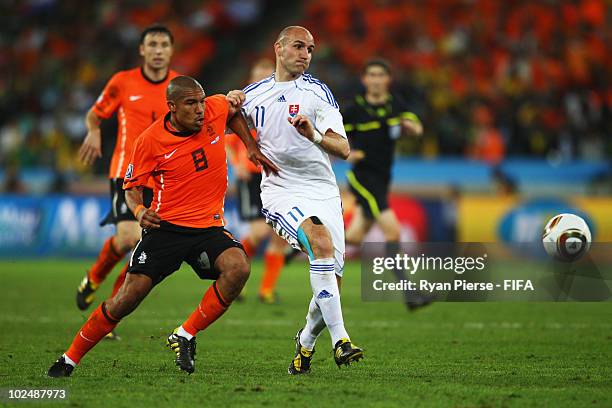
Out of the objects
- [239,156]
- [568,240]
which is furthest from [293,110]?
[239,156]

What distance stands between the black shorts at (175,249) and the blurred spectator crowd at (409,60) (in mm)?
14414

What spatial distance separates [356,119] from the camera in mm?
11539

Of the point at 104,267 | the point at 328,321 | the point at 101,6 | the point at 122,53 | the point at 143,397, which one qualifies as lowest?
the point at 143,397

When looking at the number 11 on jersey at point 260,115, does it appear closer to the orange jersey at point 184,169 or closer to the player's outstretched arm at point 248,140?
the player's outstretched arm at point 248,140

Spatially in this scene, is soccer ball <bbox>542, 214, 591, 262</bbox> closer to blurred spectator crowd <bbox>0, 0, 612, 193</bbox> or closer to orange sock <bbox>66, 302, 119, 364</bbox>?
orange sock <bbox>66, 302, 119, 364</bbox>

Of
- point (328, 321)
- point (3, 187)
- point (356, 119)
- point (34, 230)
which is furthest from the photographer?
point (3, 187)

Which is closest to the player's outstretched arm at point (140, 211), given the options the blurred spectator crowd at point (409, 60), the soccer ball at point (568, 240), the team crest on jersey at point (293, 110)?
the team crest on jersey at point (293, 110)

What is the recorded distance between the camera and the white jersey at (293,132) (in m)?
7.09

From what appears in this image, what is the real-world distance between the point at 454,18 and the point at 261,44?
15.9 feet

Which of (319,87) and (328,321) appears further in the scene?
(319,87)

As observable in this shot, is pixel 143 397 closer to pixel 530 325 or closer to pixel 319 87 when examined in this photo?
pixel 319 87

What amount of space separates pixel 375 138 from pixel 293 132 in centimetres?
459

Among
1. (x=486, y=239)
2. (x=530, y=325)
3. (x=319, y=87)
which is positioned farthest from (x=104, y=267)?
(x=486, y=239)

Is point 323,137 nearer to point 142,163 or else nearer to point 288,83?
point 288,83
